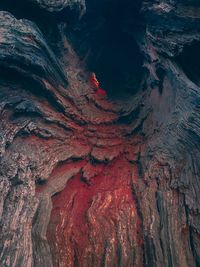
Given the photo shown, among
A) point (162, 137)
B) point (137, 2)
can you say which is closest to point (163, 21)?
point (137, 2)

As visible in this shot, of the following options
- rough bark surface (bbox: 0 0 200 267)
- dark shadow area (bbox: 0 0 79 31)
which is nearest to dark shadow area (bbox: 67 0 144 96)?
rough bark surface (bbox: 0 0 200 267)

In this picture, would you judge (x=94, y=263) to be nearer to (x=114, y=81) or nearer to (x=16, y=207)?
(x=16, y=207)

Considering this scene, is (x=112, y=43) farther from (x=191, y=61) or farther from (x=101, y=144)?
(x=101, y=144)

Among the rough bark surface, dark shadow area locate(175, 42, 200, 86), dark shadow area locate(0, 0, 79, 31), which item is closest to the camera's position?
the rough bark surface

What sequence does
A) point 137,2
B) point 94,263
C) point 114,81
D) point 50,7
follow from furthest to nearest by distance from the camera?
point 114,81, point 137,2, point 50,7, point 94,263

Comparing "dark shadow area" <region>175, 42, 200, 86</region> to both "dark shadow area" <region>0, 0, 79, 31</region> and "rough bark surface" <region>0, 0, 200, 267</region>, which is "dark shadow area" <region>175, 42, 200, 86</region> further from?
"dark shadow area" <region>0, 0, 79, 31</region>
